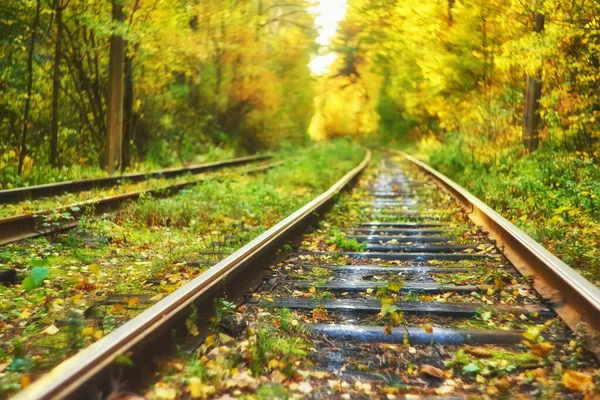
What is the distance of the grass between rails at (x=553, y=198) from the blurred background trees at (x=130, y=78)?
311 inches

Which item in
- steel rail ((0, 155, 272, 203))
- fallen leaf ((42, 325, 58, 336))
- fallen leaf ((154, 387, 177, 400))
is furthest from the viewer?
steel rail ((0, 155, 272, 203))

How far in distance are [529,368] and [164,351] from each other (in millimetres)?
1804

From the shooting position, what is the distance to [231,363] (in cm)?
268

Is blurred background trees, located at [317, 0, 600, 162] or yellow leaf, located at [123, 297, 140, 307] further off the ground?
blurred background trees, located at [317, 0, 600, 162]

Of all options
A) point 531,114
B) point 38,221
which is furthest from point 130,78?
point 531,114

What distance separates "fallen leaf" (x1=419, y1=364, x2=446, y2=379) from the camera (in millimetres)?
2668

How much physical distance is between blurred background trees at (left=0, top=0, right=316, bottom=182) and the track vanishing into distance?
24.5ft

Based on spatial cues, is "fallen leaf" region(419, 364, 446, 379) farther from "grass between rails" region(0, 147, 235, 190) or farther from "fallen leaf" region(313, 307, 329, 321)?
"grass between rails" region(0, 147, 235, 190)

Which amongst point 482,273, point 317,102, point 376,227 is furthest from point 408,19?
point 317,102

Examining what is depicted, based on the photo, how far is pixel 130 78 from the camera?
15.0 meters

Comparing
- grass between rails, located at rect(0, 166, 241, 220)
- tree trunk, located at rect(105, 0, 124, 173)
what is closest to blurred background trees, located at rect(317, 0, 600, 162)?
tree trunk, located at rect(105, 0, 124, 173)

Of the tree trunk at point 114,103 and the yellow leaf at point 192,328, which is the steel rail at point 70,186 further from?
the yellow leaf at point 192,328

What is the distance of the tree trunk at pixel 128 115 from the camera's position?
A: 585 inches

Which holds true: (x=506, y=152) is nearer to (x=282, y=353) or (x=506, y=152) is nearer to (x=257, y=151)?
(x=282, y=353)
